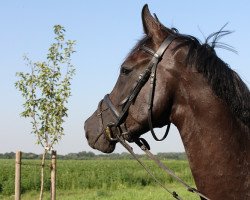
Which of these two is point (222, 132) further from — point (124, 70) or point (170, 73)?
point (124, 70)

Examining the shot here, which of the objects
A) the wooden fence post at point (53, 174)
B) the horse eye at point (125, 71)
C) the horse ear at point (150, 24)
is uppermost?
the horse ear at point (150, 24)

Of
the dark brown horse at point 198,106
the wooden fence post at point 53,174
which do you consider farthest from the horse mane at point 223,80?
the wooden fence post at point 53,174

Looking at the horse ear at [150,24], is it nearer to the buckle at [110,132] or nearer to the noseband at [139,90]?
the noseband at [139,90]

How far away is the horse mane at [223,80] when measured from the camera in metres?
3.28

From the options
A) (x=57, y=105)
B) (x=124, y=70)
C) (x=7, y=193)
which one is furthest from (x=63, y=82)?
(x=7, y=193)

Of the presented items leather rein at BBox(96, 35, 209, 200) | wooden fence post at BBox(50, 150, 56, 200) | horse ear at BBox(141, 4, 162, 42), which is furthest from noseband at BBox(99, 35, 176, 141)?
wooden fence post at BBox(50, 150, 56, 200)

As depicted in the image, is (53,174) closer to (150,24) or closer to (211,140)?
(150,24)

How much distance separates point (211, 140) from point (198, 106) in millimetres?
247

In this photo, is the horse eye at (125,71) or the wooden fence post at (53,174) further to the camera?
the wooden fence post at (53,174)

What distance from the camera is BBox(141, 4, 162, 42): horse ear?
11.9ft

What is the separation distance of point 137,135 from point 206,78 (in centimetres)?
69

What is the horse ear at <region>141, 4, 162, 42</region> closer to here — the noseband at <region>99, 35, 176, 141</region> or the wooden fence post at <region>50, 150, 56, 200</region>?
the noseband at <region>99, 35, 176, 141</region>

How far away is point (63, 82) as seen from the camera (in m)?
11.6

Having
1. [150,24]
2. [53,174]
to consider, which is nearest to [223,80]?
[150,24]
